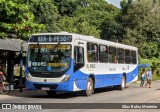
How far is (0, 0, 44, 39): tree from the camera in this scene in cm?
2295

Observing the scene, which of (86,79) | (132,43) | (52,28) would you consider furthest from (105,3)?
(86,79)

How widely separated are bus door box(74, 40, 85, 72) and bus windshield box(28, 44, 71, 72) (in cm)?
43

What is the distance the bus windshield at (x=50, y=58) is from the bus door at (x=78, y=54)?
1.41 feet

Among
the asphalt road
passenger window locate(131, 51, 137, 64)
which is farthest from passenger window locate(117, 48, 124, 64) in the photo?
the asphalt road

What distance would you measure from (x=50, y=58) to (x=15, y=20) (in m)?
4.50

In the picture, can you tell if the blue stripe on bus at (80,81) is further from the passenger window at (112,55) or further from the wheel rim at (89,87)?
the passenger window at (112,55)

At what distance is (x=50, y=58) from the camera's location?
Answer: 20.6m

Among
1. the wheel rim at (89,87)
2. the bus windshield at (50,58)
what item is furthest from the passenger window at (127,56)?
the bus windshield at (50,58)

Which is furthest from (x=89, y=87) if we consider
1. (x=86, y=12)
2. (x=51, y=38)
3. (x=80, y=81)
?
(x=86, y=12)

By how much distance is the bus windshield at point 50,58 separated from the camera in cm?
2034

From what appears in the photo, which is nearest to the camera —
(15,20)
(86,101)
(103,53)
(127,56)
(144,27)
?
(86,101)

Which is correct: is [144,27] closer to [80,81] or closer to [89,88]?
[89,88]

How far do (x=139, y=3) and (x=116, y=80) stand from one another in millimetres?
35777

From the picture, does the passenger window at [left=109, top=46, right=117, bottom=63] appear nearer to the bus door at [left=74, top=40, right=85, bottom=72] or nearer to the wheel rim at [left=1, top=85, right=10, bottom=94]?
the bus door at [left=74, top=40, right=85, bottom=72]
